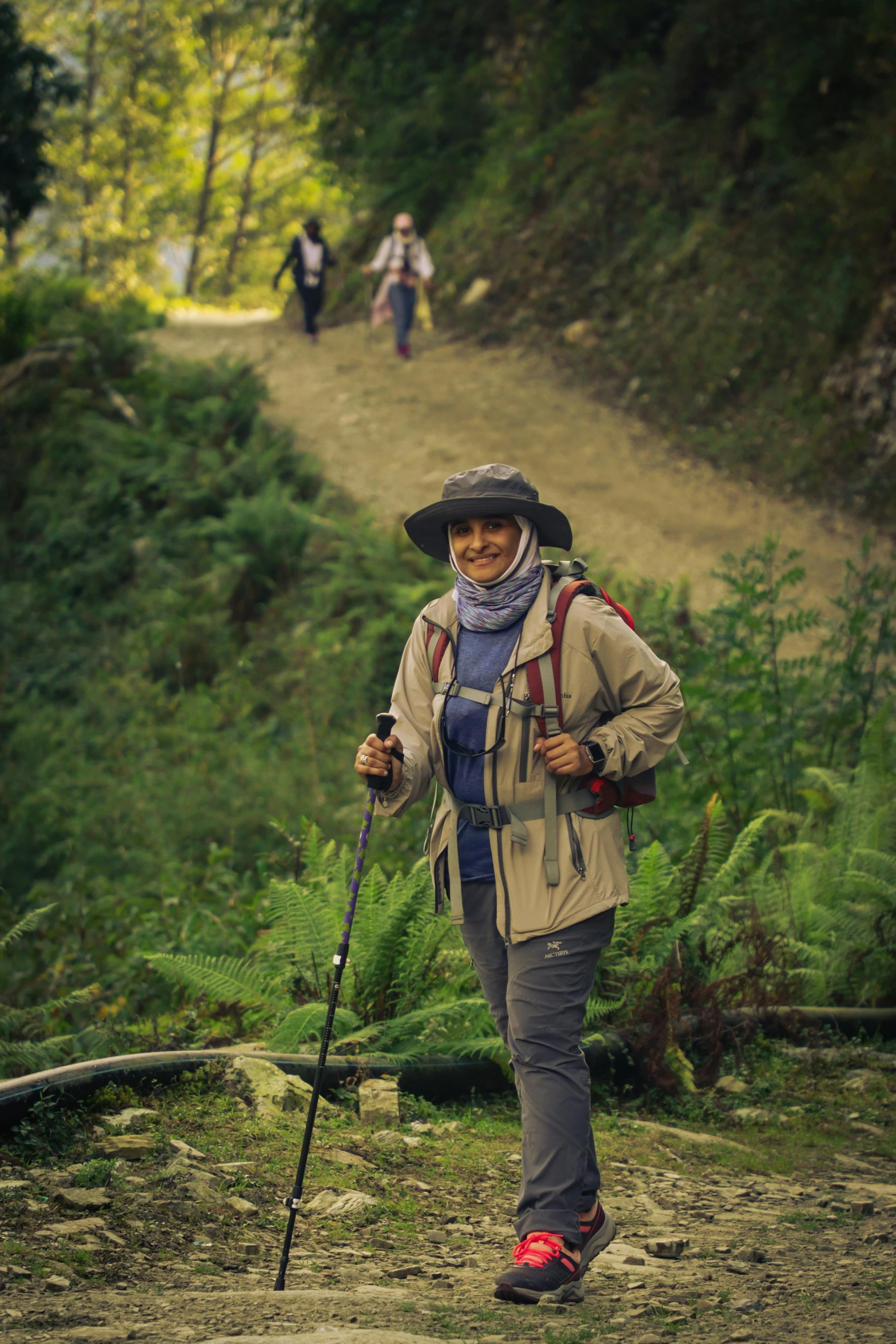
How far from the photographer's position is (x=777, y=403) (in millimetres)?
15359

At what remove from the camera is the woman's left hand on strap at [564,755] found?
10.9ft

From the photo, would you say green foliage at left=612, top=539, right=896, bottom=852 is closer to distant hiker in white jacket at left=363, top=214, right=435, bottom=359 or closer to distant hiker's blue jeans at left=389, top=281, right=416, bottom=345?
distant hiker in white jacket at left=363, top=214, right=435, bottom=359

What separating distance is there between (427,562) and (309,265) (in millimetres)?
10261

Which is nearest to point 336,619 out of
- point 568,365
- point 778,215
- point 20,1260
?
point 568,365

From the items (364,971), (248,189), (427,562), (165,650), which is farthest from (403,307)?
(248,189)

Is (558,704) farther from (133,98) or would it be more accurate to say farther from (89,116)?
(133,98)

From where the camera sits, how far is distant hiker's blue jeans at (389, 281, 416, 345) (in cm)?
1991

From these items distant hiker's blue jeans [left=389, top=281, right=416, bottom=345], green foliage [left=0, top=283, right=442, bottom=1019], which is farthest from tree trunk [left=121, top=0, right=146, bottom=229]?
distant hiker's blue jeans [left=389, top=281, right=416, bottom=345]

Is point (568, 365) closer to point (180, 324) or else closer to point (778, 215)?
point (778, 215)

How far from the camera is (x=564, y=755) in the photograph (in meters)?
3.31

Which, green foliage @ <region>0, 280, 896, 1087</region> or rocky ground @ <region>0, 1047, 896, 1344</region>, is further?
green foliage @ <region>0, 280, 896, 1087</region>

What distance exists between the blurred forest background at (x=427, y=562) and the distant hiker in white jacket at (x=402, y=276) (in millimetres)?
1726

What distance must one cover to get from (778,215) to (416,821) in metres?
10.9

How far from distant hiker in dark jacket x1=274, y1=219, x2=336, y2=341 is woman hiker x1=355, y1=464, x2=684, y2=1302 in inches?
747
